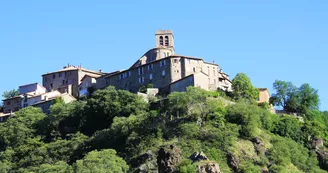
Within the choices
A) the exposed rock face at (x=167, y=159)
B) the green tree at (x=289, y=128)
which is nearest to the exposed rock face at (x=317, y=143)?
the green tree at (x=289, y=128)

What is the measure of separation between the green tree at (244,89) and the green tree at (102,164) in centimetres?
2527

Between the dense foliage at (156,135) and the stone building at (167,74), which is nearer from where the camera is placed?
the dense foliage at (156,135)

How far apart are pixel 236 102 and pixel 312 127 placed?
34.2ft

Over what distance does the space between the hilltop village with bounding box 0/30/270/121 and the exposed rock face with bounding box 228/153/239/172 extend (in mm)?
18305

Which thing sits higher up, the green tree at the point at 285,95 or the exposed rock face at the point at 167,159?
the green tree at the point at 285,95

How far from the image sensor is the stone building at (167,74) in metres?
101

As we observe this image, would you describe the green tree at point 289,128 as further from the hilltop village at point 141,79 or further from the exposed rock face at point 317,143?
the hilltop village at point 141,79

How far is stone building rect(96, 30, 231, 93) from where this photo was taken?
100625mm

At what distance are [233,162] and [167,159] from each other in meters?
8.24

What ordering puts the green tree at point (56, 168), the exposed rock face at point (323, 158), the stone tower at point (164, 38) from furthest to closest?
the stone tower at point (164, 38)
the exposed rock face at point (323, 158)
the green tree at point (56, 168)

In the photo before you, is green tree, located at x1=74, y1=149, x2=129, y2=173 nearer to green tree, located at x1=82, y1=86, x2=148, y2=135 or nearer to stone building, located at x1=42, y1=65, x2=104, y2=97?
green tree, located at x1=82, y1=86, x2=148, y2=135

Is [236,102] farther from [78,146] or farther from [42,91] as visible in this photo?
[42,91]

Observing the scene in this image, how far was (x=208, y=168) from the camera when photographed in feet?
252

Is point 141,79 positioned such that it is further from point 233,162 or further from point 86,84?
point 233,162
